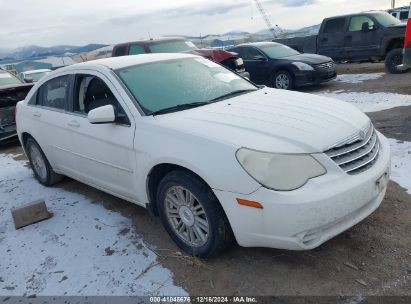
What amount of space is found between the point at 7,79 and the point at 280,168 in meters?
8.92

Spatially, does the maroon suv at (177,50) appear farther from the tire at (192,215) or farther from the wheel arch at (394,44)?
the tire at (192,215)

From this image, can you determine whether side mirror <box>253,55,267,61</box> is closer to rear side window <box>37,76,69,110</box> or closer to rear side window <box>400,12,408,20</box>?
rear side window <box>37,76,69,110</box>

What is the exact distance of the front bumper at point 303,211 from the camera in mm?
2598

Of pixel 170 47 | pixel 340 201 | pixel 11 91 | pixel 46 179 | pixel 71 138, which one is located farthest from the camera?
pixel 170 47

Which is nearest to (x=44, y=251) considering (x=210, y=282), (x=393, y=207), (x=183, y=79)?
(x=210, y=282)

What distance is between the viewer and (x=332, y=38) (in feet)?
43.5

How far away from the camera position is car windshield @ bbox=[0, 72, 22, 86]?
938 centimetres

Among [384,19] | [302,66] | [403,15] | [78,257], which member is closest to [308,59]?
[302,66]

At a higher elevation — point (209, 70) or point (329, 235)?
point (209, 70)

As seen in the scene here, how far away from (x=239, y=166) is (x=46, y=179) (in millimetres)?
3642

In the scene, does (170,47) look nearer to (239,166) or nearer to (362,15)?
(362,15)

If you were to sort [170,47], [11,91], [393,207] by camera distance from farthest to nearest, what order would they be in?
[170,47], [11,91], [393,207]

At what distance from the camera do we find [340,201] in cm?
269

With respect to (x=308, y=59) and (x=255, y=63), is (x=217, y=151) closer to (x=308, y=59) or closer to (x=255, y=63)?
(x=308, y=59)
